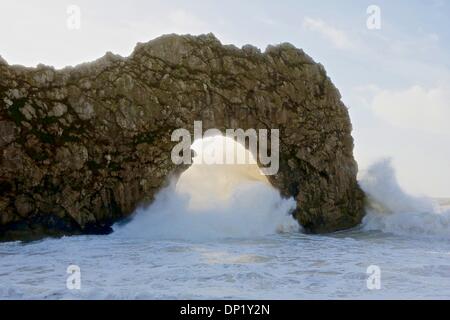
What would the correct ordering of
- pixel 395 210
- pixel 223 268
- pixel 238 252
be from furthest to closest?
1. pixel 395 210
2. pixel 238 252
3. pixel 223 268

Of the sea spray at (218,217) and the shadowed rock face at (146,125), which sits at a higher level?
the shadowed rock face at (146,125)

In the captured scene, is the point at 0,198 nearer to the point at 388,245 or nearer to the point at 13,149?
the point at 13,149

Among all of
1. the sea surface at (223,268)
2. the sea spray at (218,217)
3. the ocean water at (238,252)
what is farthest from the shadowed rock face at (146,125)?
the sea surface at (223,268)

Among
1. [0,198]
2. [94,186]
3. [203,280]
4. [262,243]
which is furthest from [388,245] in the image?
[0,198]

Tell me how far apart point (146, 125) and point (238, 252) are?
30.7 ft

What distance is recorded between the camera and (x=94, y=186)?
67.6 feet

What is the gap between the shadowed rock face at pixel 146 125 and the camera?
19453mm

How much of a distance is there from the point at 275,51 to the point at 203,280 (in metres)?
17.4

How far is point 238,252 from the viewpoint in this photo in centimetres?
1523

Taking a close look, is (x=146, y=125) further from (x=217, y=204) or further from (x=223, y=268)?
(x=223, y=268)

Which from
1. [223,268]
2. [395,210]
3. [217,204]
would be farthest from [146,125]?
[395,210]

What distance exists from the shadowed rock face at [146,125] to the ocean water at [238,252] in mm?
1136

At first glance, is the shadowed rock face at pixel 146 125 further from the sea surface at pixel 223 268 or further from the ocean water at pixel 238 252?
the sea surface at pixel 223 268

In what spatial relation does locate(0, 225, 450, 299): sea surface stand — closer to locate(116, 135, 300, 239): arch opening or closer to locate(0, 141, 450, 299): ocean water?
locate(0, 141, 450, 299): ocean water
